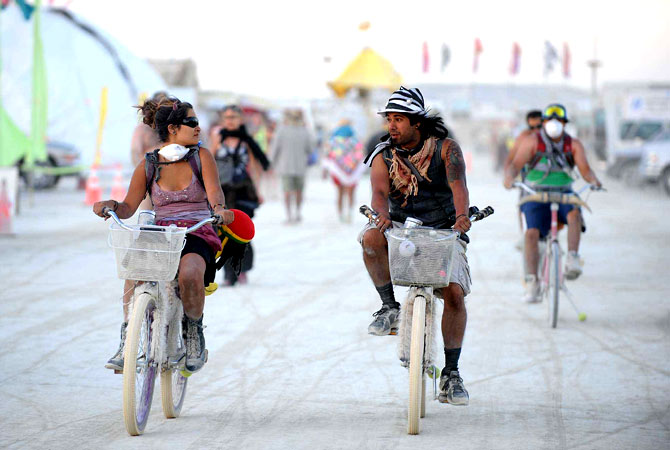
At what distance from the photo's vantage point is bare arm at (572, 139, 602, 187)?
9336 millimetres

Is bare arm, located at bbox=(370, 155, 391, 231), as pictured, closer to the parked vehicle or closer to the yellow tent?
the parked vehicle

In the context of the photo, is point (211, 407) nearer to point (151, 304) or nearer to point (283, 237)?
point (151, 304)

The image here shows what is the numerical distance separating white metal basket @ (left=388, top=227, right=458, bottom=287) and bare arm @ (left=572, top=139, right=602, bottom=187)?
4257 mm

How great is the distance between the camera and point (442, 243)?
5.29 m

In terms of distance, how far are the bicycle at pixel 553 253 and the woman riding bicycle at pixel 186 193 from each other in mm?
3966

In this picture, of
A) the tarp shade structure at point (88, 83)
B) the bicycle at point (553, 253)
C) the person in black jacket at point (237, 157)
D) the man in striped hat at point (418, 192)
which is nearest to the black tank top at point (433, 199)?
the man in striped hat at point (418, 192)

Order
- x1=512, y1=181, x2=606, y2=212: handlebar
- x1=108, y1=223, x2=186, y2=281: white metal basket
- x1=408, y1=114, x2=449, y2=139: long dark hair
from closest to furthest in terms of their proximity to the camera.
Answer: x1=108, y1=223, x2=186, y2=281: white metal basket → x1=408, y1=114, x2=449, y2=139: long dark hair → x1=512, y1=181, x2=606, y2=212: handlebar

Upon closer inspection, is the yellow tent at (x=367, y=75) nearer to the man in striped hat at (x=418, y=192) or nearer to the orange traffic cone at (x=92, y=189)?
the orange traffic cone at (x=92, y=189)

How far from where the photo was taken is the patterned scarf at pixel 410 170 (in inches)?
228

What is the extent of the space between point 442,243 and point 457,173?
0.60 m

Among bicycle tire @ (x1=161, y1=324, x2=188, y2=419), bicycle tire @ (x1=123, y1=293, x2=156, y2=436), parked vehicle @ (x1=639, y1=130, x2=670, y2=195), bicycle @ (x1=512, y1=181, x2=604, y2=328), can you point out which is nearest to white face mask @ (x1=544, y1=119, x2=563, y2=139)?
bicycle @ (x1=512, y1=181, x2=604, y2=328)

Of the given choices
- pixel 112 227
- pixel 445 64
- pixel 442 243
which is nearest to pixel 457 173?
pixel 442 243

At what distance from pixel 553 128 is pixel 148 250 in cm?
526

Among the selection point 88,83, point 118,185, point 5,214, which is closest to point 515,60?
point 88,83
